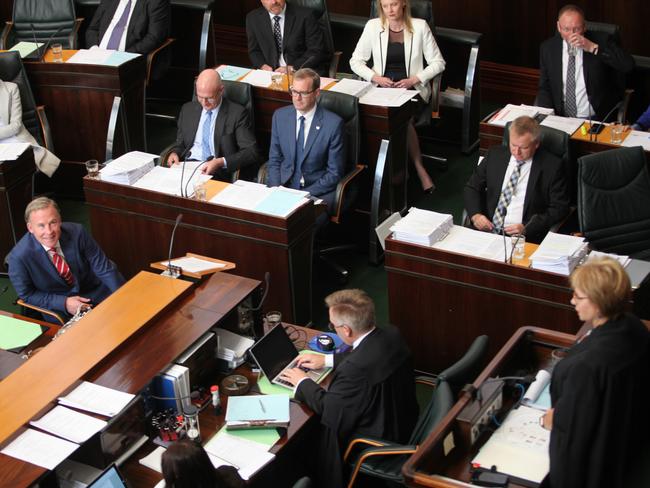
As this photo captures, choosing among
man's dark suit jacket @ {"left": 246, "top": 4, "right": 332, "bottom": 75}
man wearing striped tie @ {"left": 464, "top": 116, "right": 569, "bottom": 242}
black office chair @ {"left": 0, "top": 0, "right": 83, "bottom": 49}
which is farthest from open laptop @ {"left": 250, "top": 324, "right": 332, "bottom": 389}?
black office chair @ {"left": 0, "top": 0, "right": 83, "bottom": 49}

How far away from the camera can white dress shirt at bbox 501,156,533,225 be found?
563 cm

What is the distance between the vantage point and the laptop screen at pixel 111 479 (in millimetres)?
3605

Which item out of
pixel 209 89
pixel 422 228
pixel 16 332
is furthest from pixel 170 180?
pixel 422 228

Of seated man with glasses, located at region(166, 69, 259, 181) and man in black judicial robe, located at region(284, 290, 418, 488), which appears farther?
seated man with glasses, located at region(166, 69, 259, 181)

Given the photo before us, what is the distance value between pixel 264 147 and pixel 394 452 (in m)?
3.45

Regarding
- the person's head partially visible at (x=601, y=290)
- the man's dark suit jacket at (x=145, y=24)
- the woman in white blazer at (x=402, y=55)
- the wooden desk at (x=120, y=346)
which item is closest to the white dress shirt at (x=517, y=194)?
the woman in white blazer at (x=402, y=55)

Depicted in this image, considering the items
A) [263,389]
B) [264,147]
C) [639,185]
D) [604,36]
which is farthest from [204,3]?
[263,389]

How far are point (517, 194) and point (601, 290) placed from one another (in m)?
2.18

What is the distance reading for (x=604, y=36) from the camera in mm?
6617

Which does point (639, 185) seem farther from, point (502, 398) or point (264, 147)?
point (264, 147)

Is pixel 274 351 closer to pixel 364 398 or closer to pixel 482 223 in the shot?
pixel 364 398

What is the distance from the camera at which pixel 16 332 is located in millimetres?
4828

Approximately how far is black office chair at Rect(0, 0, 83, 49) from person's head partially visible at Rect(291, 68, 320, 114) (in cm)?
297

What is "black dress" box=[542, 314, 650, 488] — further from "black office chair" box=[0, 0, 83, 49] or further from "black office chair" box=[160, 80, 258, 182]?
"black office chair" box=[0, 0, 83, 49]
